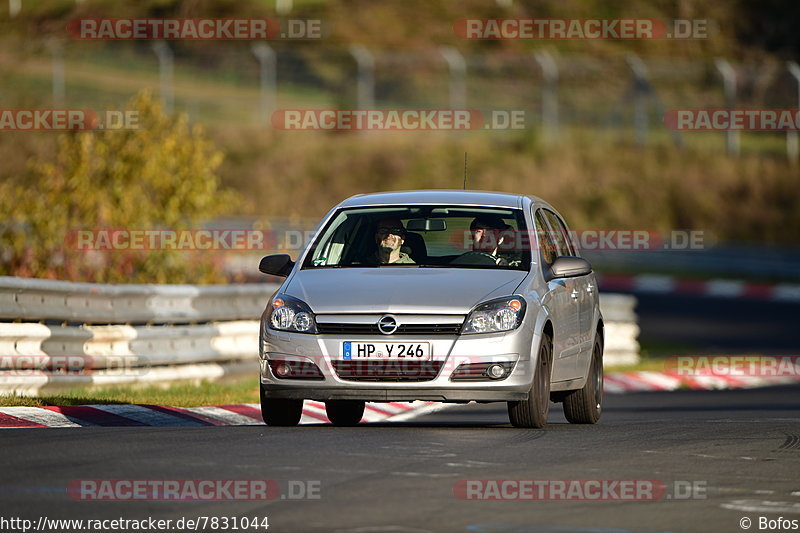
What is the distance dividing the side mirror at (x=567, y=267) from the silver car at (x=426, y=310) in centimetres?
1

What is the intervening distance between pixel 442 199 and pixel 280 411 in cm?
206

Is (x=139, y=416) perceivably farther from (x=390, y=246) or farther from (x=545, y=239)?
(x=545, y=239)

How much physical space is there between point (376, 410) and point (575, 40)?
56.5 metres

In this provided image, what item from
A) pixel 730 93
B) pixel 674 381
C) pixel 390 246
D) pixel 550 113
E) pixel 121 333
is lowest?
pixel 674 381

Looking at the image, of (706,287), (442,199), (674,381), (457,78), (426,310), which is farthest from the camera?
(457,78)

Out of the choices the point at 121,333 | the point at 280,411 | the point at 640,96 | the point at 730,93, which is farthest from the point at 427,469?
the point at 640,96

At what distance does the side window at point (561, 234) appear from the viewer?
43.2 ft

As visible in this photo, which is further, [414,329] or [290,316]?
[290,316]

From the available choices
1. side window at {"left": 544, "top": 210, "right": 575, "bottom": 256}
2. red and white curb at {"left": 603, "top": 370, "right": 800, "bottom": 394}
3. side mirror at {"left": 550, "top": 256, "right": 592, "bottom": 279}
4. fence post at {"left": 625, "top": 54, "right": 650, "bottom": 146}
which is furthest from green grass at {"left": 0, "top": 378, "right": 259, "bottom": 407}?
fence post at {"left": 625, "top": 54, "right": 650, "bottom": 146}

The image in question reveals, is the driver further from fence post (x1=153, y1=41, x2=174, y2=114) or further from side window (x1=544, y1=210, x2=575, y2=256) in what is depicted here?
fence post (x1=153, y1=41, x2=174, y2=114)

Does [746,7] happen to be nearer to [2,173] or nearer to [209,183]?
[2,173]

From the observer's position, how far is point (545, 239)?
12.4 metres

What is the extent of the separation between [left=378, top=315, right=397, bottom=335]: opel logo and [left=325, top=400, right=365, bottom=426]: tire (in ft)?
7.07

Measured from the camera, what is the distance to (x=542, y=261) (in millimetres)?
11797
